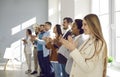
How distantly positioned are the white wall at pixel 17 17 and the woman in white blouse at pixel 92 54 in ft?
31.4

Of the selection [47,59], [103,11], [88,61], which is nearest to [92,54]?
[88,61]

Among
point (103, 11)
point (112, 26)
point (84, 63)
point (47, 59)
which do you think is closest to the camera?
point (84, 63)

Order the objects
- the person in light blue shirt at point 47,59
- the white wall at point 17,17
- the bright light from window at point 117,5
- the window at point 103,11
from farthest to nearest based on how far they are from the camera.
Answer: the white wall at point 17,17, the person in light blue shirt at point 47,59, the window at point 103,11, the bright light from window at point 117,5

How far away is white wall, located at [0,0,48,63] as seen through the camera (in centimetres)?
1175

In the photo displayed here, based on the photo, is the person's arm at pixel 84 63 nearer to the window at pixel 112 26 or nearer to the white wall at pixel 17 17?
the window at pixel 112 26

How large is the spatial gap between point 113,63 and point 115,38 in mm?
482

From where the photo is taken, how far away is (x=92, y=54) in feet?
7.64

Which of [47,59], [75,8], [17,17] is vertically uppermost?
[17,17]

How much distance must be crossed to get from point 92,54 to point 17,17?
9826mm

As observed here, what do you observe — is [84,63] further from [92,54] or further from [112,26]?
[112,26]

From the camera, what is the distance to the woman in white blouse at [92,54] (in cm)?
231

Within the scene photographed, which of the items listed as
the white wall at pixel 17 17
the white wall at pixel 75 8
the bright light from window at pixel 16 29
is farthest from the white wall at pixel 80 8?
the bright light from window at pixel 16 29

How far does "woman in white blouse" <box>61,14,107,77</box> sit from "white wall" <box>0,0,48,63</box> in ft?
31.4

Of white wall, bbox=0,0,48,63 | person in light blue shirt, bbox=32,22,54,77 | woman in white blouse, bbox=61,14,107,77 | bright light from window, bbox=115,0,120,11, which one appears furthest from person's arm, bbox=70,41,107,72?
white wall, bbox=0,0,48,63
